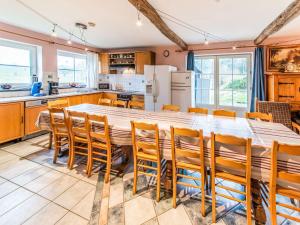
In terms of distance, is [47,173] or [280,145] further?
[47,173]

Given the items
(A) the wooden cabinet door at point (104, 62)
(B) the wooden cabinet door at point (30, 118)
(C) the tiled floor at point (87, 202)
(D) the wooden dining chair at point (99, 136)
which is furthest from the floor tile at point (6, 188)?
(A) the wooden cabinet door at point (104, 62)

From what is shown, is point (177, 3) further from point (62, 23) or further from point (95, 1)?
point (62, 23)

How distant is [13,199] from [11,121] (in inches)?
82.0

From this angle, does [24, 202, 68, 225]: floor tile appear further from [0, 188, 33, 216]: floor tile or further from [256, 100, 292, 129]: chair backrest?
[256, 100, 292, 129]: chair backrest

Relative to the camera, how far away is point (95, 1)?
9.10 feet

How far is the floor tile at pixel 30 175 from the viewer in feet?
8.13

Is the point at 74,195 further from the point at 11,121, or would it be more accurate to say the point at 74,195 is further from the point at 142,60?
the point at 142,60

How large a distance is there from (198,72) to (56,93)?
4.06m

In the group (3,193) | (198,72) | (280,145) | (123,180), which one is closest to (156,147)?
(123,180)

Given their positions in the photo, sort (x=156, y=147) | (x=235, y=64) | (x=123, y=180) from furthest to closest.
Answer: (x=235, y=64)
(x=123, y=180)
(x=156, y=147)

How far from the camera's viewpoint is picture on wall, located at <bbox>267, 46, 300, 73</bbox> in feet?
14.2

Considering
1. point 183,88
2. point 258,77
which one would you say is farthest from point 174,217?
point 258,77

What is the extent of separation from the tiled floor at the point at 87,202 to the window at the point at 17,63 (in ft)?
7.94

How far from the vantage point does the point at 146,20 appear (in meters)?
3.53
